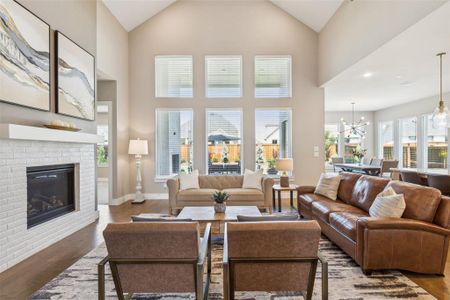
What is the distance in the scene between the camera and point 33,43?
11.2 ft

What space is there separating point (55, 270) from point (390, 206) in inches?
146

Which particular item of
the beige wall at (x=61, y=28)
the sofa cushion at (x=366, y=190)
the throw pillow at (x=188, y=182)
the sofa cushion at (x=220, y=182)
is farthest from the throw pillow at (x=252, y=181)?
the beige wall at (x=61, y=28)

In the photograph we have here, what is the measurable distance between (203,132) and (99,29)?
315cm

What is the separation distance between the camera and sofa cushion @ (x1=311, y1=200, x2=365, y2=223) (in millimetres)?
3539

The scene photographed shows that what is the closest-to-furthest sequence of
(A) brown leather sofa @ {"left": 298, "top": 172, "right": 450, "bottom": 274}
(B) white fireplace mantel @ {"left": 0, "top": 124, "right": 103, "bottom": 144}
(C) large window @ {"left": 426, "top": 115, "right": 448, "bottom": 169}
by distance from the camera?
1. (A) brown leather sofa @ {"left": 298, "top": 172, "right": 450, "bottom": 274}
2. (B) white fireplace mantel @ {"left": 0, "top": 124, "right": 103, "bottom": 144}
3. (C) large window @ {"left": 426, "top": 115, "right": 448, "bottom": 169}

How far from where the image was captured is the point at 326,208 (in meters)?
3.66

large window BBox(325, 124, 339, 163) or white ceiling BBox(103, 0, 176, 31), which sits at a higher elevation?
white ceiling BBox(103, 0, 176, 31)

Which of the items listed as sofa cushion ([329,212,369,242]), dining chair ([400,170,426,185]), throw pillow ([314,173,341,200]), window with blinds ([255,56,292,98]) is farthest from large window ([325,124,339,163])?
sofa cushion ([329,212,369,242])

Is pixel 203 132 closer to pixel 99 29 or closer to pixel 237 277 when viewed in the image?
pixel 99 29

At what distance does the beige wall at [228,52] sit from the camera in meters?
6.69

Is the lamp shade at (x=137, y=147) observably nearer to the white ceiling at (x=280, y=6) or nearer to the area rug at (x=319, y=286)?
the white ceiling at (x=280, y=6)

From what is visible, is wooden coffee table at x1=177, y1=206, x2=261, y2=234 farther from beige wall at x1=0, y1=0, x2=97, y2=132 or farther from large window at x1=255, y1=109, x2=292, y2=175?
large window at x1=255, y1=109, x2=292, y2=175

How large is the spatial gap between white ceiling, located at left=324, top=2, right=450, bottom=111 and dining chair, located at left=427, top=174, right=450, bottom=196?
2043mm

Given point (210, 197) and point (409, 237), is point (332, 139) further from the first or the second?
point (409, 237)
